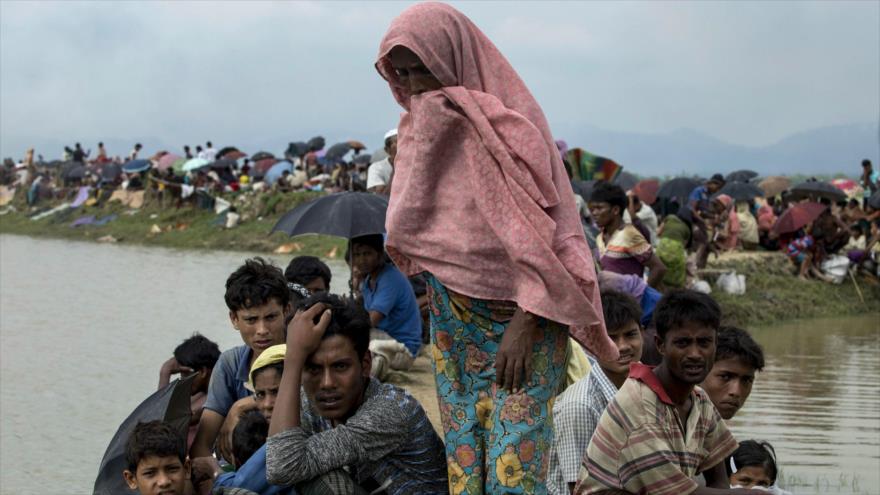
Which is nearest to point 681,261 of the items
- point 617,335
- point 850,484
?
point 850,484

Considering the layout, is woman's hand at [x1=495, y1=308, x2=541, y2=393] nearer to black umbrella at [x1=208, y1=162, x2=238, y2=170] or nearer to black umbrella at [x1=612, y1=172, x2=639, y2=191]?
black umbrella at [x1=612, y1=172, x2=639, y2=191]

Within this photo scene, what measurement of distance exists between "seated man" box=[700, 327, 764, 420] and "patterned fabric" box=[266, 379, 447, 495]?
131 centimetres

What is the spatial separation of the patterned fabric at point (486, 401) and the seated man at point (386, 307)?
3.27m

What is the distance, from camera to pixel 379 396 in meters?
3.61

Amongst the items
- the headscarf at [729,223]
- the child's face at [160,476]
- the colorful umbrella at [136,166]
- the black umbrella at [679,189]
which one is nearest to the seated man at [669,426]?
the child's face at [160,476]

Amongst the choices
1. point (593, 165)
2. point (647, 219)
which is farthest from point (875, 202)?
point (647, 219)

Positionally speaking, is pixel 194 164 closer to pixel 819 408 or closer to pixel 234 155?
pixel 234 155

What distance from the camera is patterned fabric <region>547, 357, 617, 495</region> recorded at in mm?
4078

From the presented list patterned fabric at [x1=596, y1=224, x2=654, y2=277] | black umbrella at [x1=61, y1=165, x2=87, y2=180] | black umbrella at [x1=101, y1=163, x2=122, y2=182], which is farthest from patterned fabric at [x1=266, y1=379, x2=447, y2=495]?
black umbrella at [x1=61, y1=165, x2=87, y2=180]

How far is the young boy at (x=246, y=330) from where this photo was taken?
185 inches

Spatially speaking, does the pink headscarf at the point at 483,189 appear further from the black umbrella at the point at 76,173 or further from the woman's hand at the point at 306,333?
the black umbrella at the point at 76,173

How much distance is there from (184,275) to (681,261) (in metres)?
12.6

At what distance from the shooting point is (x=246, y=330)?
188 inches

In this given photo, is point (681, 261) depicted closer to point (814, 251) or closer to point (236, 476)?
point (236, 476)
